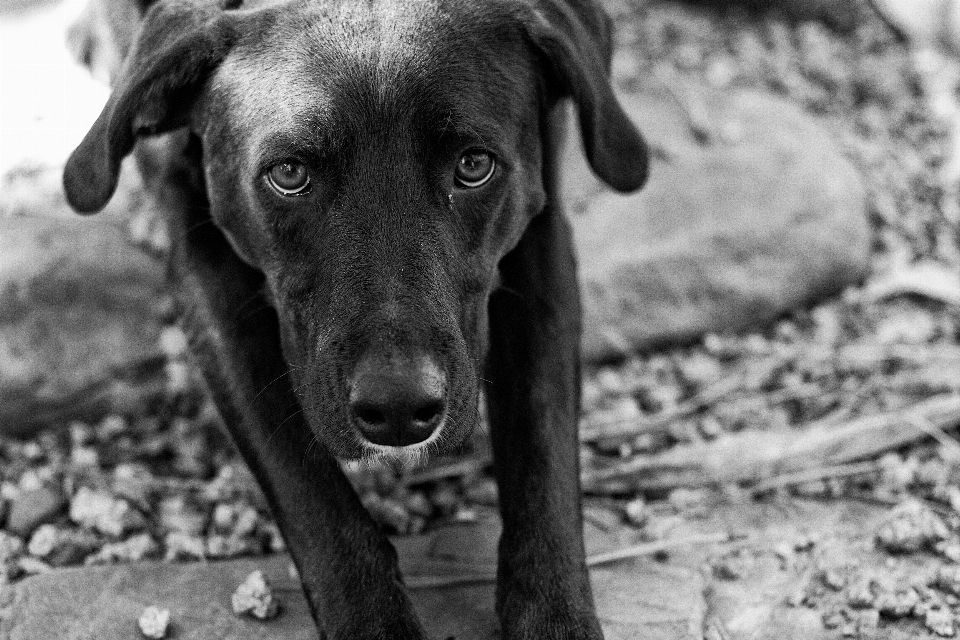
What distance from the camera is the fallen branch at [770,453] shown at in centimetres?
332

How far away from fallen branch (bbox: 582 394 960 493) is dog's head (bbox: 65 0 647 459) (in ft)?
2.94

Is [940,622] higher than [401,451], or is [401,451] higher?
[401,451]

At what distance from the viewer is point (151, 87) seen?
2676 mm

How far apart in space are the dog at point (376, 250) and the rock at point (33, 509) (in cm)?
66

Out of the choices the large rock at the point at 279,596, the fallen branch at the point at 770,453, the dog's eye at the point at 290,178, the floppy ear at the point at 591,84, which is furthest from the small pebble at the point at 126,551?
the floppy ear at the point at 591,84

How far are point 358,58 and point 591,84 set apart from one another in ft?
2.01

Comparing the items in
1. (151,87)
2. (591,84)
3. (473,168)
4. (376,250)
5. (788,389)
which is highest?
(151,87)

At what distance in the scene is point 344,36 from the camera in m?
2.60

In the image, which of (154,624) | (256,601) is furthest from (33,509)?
(256,601)

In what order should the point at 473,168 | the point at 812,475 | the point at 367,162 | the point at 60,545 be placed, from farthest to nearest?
the point at 812,475 → the point at 60,545 → the point at 473,168 → the point at 367,162

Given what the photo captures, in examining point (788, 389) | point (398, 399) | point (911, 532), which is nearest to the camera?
point (398, 399)

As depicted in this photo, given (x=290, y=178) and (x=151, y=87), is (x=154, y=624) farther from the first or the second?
(x=151, y=87)

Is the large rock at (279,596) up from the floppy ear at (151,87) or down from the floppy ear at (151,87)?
down

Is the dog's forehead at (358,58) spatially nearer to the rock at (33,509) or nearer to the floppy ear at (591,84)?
the floppy ear at (591,84)
